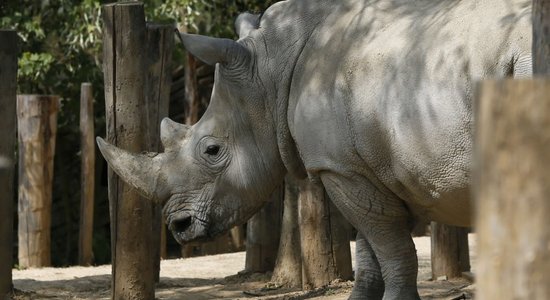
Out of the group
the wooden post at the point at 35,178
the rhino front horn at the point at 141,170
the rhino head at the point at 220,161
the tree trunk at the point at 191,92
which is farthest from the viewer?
the tree trunk at the point at 191,92

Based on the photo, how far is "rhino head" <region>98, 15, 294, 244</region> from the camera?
677cm

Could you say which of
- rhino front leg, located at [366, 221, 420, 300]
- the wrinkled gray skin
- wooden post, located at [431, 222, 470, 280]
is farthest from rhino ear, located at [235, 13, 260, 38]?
wooden post, located at [431, 222, 470, 280]

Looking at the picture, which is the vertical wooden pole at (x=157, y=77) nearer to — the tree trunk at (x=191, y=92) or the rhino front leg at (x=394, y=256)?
the rhino front leg at (x=394, y=256)

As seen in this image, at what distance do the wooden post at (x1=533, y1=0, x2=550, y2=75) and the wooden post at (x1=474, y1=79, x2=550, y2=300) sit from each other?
1.64 m

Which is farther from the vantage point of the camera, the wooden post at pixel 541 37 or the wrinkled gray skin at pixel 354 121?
the wrinkled gray skin at pixel 354 121

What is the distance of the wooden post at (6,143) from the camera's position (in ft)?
26.2

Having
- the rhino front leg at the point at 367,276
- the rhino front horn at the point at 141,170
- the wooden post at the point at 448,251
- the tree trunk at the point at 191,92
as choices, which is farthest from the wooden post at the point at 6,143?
the tree trunk at the point at 191,92

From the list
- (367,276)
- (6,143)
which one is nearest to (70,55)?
(6,143)

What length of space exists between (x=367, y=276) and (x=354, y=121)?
115cm

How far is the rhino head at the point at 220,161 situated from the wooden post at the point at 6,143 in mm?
1341

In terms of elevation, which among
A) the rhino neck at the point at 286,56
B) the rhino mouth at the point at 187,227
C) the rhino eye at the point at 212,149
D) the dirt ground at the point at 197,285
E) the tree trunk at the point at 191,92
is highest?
the tree trunk at the point at 191,92

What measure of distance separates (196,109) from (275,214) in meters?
4.41

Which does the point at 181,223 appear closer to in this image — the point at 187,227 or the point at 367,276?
the point at 187,227

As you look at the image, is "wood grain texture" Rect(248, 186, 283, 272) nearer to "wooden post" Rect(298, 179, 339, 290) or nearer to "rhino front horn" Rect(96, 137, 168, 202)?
"wooden post" Rect(298, 179, 339, 290)
